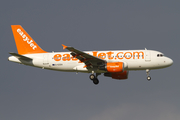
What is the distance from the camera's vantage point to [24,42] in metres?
57.3

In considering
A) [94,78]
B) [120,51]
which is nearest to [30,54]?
[94,78]

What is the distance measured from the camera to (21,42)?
57.3 metres

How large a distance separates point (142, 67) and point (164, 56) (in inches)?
152

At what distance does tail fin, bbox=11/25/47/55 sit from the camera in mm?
56469

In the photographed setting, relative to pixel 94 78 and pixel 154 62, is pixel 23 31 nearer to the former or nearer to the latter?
pixel 94 78

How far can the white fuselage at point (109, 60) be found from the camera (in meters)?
50.8

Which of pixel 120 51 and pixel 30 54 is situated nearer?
pixel 120 51

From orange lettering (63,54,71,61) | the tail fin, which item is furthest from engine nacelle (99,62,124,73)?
the tail fin

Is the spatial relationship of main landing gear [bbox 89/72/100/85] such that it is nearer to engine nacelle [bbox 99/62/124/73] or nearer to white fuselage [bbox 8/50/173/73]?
white fuselage [bbox 8/50/173/73]

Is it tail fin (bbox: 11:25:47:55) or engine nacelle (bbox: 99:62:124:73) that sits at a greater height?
tail fin (bbox: 11:25:47:55)

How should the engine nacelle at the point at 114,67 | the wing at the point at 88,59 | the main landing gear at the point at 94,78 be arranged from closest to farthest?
1. the wing at the point at 88,59
2. the engine nacelle at the point at 114,67
3. the main landing gear at the point at 94,78

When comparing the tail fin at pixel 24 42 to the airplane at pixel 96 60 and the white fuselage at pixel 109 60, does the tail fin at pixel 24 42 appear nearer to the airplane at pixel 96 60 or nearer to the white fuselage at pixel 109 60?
the airplane at pixel 96 60

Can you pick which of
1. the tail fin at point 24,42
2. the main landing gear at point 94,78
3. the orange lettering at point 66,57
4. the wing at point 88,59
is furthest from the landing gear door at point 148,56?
the tail fin at point 24,42

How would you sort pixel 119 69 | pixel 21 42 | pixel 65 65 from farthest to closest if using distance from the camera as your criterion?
pixel 21 42 < pixel 65 65 < pixel 119 69
